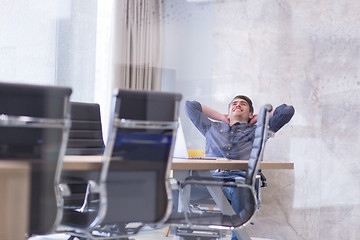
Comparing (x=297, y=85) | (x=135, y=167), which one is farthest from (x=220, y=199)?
(x=297, y=85)

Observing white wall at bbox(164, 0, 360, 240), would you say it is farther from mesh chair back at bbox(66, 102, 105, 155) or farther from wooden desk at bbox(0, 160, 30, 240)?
wooden desk at bbox(0, 160, 30, 240)

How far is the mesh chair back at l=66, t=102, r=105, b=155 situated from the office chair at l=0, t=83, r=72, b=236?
162cm

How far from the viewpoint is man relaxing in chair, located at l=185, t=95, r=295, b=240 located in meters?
4.45

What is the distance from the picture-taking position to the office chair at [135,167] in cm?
265

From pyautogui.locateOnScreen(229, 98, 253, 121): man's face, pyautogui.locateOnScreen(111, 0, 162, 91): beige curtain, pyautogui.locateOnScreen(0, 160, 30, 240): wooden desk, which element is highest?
pyautogui.locateOnScreen(111, 0, 162, 91): beige curtain

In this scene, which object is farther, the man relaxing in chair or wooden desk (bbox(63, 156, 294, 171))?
the man relaxing in chair

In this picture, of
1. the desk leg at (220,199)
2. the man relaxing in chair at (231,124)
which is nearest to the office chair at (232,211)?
the desk leg at (220,199)

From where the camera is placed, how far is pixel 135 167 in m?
2.81

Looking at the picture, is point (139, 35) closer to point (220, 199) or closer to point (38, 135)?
point (220, 199)

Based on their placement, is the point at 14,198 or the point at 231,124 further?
the point at 231,124

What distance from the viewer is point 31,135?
8.10 ft

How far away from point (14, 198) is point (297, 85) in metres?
3.66

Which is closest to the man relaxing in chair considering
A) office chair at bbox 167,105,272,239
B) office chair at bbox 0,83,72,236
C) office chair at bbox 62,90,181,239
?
office chair at bbox 167,105,272,239

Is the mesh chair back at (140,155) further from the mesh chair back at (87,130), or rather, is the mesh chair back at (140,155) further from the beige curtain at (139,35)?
the beige curtain at (139,35)
